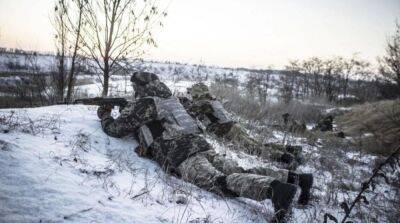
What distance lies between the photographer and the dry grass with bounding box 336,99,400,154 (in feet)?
26.6

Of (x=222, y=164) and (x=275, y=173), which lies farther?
(x=222, y=164)

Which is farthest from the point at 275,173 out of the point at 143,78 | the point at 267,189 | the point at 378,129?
the point at 378,129

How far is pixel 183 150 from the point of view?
3422 mm

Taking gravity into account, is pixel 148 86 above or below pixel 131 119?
above

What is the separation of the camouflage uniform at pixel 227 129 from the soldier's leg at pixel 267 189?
2.08 meters

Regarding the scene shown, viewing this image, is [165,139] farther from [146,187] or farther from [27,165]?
[27,165]

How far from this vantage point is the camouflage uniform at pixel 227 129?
485cm

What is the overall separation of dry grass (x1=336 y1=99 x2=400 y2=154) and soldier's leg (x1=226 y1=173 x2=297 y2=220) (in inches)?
258

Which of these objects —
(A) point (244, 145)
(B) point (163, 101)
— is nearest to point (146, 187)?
(B) point (163, 101)

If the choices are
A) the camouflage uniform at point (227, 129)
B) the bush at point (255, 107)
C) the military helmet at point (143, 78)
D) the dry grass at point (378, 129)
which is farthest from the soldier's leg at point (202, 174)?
the dry grass at point (378, 129)

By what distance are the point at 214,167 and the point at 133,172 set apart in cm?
85

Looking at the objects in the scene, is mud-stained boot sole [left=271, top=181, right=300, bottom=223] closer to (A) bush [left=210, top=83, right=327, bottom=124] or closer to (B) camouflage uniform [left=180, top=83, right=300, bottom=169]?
(B) camouflage uniform [left=180, top=83, right=300, bottom=169]

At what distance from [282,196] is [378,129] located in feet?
28.3

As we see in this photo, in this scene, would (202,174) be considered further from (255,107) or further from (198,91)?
(255,107)
